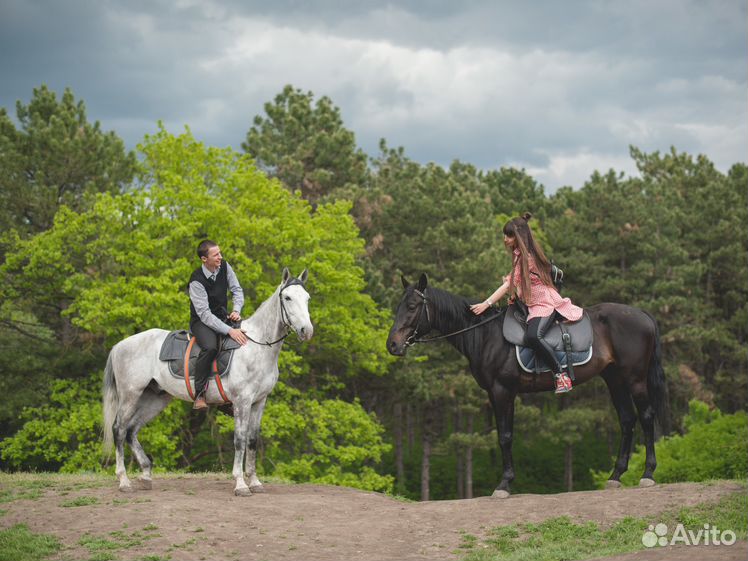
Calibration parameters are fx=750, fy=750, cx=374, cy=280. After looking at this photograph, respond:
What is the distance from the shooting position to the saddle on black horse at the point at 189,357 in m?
10.5

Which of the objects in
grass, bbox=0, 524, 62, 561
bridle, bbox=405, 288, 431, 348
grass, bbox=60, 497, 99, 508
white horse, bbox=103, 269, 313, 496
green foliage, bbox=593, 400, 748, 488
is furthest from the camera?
green foliage, bbox=593, 400, 748, 488

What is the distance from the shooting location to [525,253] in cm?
998

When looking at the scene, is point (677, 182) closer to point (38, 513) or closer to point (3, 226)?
point (3, 226)

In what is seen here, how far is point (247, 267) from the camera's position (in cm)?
2348

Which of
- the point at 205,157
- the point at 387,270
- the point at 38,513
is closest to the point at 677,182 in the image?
the point at 387,270

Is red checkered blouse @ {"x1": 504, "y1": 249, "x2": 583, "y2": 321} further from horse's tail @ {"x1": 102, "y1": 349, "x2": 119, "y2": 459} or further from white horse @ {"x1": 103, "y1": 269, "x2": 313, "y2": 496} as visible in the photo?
horse's tail @ {"x1": 102, "y1": 349, "x2": 119, "y2": 459}

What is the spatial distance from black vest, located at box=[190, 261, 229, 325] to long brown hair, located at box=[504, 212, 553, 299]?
403cm

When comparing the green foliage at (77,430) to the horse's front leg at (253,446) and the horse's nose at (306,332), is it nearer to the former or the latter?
the horse's front leg at (253,446)

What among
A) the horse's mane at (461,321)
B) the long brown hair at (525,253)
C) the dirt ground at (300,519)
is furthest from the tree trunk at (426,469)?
the long brown hair at (525,253)

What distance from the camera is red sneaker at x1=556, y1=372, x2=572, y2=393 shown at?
988cm

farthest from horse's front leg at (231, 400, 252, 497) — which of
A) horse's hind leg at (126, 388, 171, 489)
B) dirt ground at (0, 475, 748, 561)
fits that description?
horse's hind leg at (126, 388, 171, 489)

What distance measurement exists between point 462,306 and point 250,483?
13.1 feet

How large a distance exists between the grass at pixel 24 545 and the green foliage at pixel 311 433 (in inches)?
537

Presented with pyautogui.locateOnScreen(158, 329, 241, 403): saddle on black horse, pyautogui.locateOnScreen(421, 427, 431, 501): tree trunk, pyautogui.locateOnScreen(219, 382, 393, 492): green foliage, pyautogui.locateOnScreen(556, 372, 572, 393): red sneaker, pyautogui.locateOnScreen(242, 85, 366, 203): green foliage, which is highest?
pyautogui.locateOnScreen(242, 85, 366, 203): green foliage
